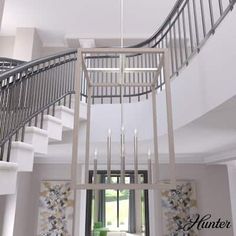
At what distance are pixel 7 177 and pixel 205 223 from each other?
4236 millimetres

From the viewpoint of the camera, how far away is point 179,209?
4883 millimetres

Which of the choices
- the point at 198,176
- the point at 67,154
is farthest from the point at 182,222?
the point at 67,154

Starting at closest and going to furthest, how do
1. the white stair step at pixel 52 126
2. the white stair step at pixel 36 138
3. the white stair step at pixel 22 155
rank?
the white stair step at pixel 22 155, the white stair step at pixel 36 138, the white stair step at pixel 52 126

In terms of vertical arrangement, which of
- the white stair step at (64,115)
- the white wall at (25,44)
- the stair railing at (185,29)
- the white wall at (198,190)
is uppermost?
the white wall at (25,44)

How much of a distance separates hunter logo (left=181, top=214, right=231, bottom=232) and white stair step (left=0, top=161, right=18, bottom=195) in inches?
154

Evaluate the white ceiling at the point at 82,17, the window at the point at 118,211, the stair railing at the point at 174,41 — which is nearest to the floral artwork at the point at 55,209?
the window at the point at 118,211

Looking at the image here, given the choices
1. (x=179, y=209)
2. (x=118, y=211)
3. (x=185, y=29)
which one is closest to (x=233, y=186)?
(x=179, y=209)

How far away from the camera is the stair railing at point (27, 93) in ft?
6.71

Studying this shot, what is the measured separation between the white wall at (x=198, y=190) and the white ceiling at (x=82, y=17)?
311cm

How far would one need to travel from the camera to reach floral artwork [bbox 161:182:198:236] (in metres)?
4.79

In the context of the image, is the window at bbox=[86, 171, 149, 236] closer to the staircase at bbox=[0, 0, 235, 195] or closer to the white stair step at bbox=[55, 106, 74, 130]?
the white stair step at bbox=[55, 106, 74, 130]

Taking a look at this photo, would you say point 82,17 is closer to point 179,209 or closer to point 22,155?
point 22,155

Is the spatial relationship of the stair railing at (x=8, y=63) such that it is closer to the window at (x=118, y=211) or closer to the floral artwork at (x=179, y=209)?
the floral artwork at (x=179, y=209)

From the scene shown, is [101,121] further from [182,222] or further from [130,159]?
[182,222]
